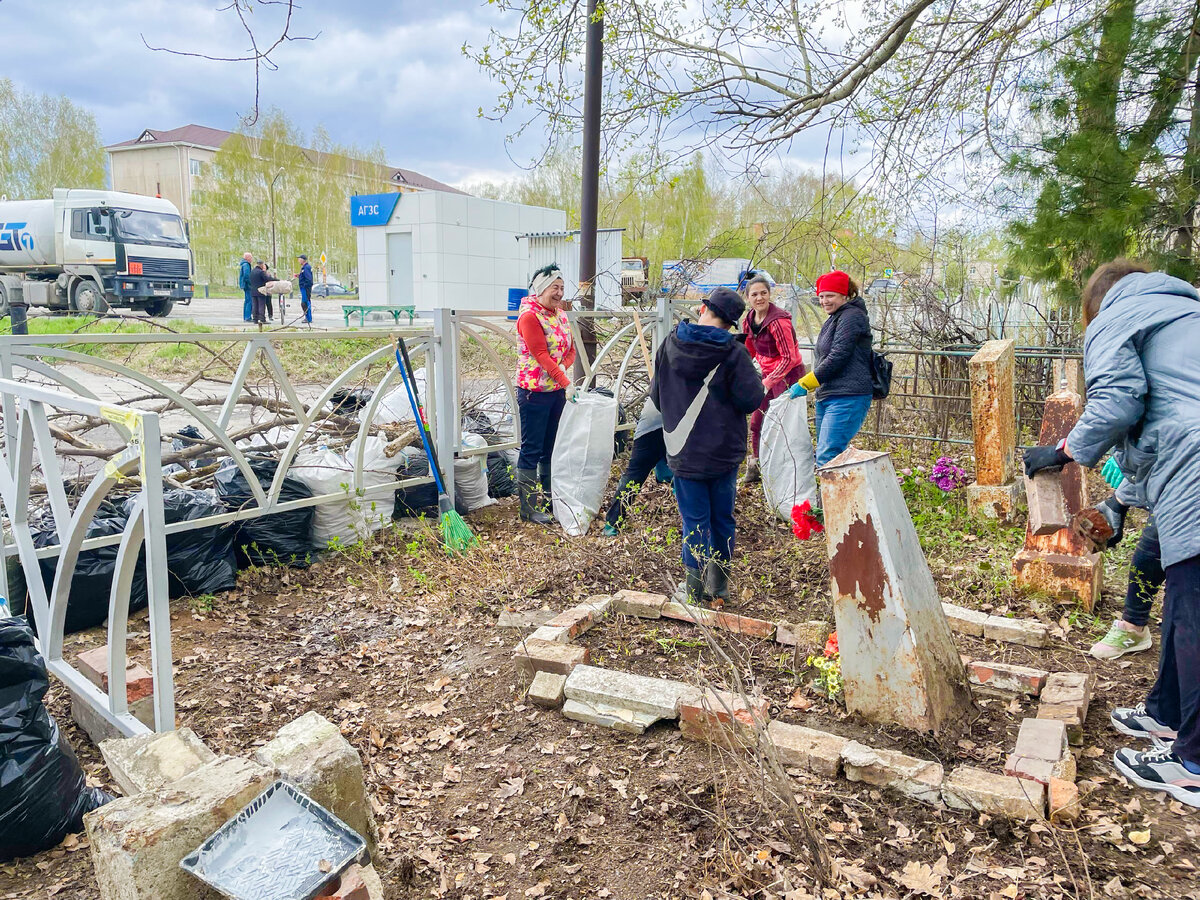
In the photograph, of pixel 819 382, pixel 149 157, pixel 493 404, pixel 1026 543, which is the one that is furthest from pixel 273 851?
pixel 149 157

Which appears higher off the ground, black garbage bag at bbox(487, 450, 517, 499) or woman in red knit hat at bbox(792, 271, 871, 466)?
woman in red knit hat at bbox(792, 271, 871, 466)

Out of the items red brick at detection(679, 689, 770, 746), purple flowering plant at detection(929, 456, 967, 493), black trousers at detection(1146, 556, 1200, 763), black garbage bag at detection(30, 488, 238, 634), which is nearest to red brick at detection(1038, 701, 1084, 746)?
black trousers at detection(1146, 556, 1200, 763)

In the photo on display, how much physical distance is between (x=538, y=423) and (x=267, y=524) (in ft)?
6.35

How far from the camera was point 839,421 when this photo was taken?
5.12 meters

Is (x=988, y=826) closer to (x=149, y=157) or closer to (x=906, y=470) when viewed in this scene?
(x=906, y=470)

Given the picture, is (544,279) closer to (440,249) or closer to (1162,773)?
(1162,773)

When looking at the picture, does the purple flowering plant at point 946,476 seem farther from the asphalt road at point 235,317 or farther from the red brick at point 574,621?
the asphalt road at point 235,317

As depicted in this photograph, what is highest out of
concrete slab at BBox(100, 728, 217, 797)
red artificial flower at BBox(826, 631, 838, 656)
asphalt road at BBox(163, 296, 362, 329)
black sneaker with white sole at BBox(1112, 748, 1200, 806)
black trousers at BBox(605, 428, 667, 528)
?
asphalt road at BBox(163, 296, 362, 329)

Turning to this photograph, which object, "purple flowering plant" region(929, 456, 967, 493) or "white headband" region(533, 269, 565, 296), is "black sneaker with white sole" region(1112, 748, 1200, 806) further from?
"white headband" region(533, 269, 565, 296)

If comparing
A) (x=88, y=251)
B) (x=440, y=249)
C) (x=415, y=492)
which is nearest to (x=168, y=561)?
(x=415, y=492)

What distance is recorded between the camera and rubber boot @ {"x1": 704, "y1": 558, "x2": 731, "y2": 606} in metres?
3.95

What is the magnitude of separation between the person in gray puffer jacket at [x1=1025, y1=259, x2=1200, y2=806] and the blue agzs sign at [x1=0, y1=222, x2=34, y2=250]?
24.1 m

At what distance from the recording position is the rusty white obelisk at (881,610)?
2.65 metres

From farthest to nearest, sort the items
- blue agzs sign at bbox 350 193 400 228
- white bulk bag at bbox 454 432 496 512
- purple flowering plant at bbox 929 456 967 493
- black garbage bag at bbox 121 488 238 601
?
blue agzs sign at bbox 350 193 400 228, white bulk bag at bbox 454 432 496 512, purple flowering plant at bbox 929 456 967 493, black garbage bag at bbox 121 488 238 601
